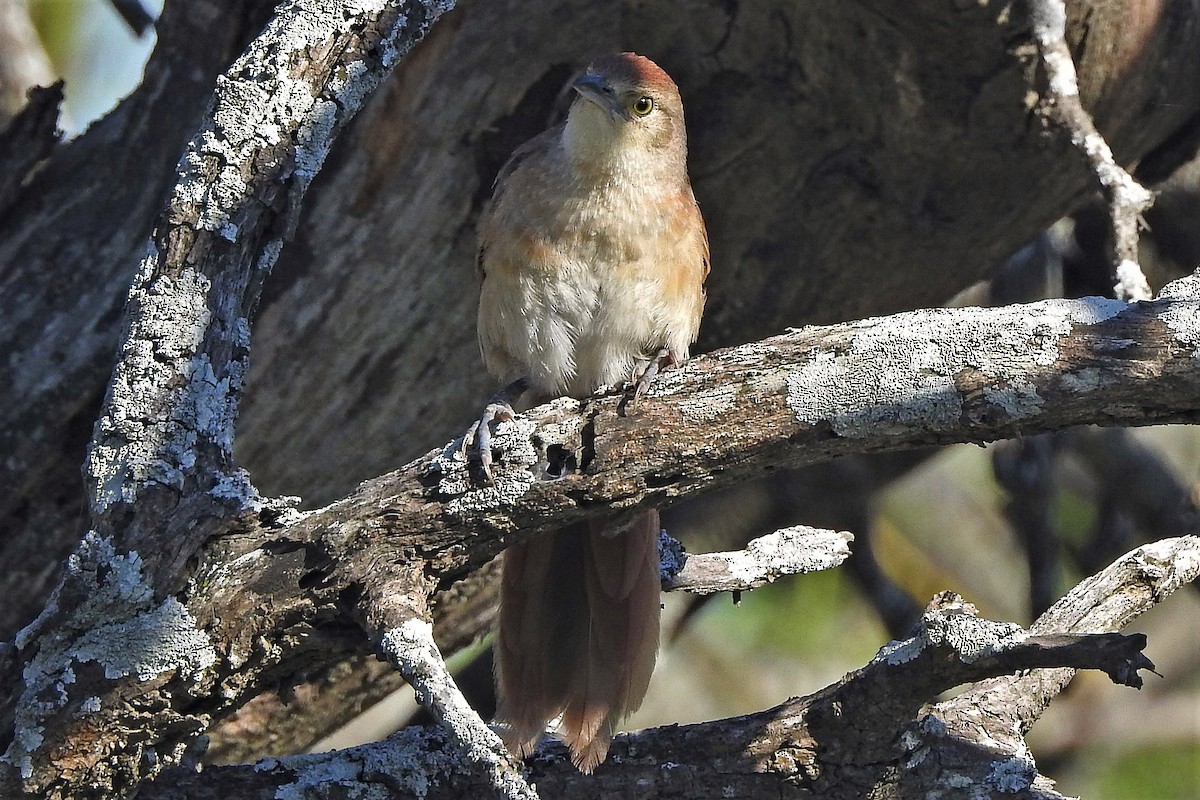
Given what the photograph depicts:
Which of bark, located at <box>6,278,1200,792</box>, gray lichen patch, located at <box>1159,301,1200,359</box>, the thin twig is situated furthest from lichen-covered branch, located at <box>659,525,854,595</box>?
the thin twig

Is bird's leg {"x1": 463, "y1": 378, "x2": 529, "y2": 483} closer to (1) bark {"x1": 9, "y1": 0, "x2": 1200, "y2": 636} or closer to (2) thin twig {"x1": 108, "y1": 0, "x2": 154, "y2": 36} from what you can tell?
(1) bark {"x1": 9, "y1": 0, "x2": 1200, "y2": 636}

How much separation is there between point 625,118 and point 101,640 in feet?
6.53

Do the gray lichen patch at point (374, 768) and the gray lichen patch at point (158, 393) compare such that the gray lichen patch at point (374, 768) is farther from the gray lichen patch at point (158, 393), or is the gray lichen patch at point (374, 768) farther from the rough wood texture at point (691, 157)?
the rough wood texture at point (691, 157)

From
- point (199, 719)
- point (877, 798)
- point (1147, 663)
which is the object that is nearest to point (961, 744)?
point (877, 798)

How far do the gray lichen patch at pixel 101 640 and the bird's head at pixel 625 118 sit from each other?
70.2 inches

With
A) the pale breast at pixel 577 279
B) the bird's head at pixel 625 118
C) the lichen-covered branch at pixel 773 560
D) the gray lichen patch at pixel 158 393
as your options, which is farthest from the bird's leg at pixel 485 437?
the bird's head at pixel 625 118

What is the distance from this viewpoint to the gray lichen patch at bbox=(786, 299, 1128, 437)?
7.45 feet

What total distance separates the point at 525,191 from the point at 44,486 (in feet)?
5.23

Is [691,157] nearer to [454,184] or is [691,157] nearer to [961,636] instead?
[454,184]

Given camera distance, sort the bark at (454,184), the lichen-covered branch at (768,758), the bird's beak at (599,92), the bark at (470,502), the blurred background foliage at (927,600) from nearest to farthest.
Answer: the bark at (470,502)
the lichen-covered branch at (768,758)
the bird's beak at (599,92)
the bark at (454,184)
the blurred background foliage at (927,600)

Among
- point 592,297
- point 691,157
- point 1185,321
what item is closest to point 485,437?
point 592,297

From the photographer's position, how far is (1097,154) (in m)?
3.13

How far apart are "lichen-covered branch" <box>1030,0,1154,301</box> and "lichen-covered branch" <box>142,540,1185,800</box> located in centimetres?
61

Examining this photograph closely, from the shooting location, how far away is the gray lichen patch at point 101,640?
94.0 inches
